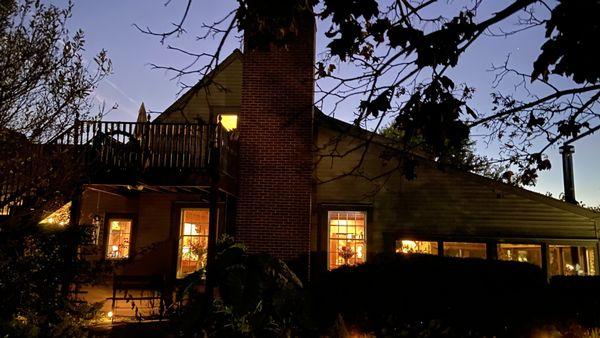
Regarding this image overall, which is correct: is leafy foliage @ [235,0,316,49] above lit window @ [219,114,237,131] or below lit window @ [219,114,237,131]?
below

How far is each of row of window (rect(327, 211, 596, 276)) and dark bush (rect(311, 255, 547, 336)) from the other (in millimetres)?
4777

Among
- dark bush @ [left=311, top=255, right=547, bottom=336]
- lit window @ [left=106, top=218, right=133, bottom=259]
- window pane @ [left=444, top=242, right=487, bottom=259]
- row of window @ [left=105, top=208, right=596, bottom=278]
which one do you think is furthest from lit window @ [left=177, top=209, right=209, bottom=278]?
window pane @ [left=444, top=242, right=487, bottom=259]

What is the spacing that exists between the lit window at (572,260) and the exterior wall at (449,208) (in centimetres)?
111

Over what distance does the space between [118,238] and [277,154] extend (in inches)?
225

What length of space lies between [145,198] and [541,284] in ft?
34.5

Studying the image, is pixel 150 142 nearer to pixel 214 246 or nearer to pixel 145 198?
pixel 214 246

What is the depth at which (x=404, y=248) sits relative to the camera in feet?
43.1

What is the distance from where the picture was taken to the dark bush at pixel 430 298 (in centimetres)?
761

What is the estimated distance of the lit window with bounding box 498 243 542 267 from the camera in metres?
13.3

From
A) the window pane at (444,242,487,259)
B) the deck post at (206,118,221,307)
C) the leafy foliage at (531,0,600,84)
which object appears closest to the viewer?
the leafy foliage at (531,0,600,84)

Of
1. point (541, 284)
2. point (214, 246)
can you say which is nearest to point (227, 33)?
point (214, 246)

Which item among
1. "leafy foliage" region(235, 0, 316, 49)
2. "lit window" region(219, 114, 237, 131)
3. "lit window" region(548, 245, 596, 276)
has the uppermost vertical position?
"lit window" region(219, 114, 237, 131)

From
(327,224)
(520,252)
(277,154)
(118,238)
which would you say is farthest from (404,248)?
(118,238)

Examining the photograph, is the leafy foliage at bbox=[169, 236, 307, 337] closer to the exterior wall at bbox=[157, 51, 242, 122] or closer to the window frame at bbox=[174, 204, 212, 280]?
the window frame at bbox=[174, 204, 212, 280]
